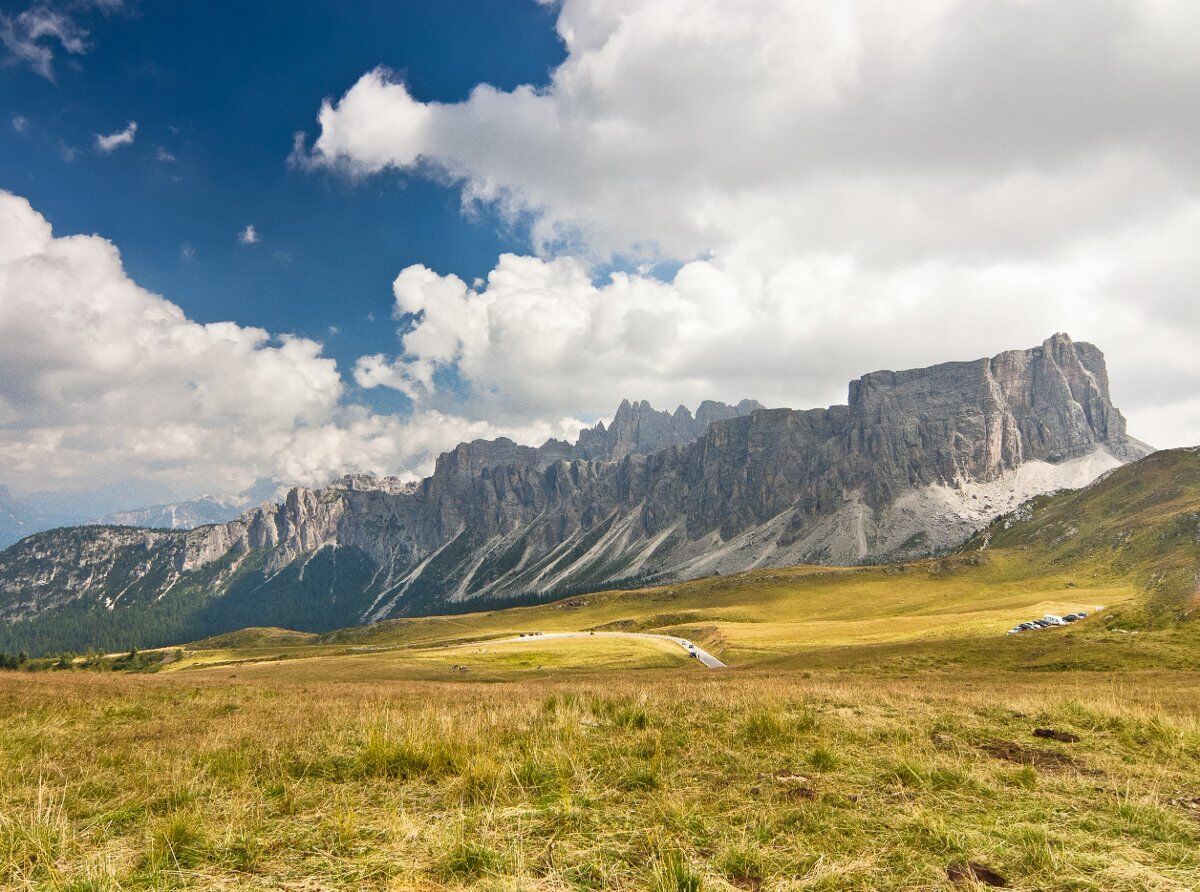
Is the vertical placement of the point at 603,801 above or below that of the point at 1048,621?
above

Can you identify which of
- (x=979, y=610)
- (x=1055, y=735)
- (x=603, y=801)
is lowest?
(x=979, y=610)

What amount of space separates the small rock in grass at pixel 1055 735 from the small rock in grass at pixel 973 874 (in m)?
8.74

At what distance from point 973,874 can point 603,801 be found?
4241 mm

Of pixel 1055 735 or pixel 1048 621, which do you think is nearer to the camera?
pixel 1055 735

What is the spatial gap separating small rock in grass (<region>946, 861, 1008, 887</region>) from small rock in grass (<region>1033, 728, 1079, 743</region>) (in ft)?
28.7

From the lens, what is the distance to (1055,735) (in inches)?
488

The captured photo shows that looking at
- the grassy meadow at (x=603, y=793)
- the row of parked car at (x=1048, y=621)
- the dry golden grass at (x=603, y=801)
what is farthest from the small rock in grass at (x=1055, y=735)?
the row of parked car at (x=1048, y=621)

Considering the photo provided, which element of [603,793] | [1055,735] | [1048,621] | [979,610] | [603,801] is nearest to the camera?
[603,801]

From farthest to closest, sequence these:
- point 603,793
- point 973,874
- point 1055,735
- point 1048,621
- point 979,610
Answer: point 979,610 → point 1048,621 → point 1055,735 → point 603,793 → point 973,874

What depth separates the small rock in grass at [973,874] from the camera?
18.1 feet

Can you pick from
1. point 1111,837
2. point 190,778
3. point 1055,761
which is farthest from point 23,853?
point 1055,761

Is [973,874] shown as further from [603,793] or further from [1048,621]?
[1048,621]

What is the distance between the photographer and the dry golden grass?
5.59 m

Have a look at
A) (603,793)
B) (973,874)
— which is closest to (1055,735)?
(973,874)
